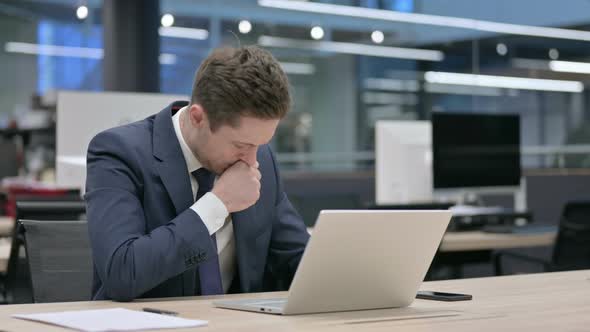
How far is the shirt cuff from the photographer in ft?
6.36

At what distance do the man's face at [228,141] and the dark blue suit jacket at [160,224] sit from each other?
0.19 ft

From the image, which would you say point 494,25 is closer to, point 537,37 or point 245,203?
point 537,37

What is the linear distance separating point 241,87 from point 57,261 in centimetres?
73

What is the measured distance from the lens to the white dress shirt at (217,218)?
1947 mm

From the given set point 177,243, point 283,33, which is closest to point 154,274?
point 177,243

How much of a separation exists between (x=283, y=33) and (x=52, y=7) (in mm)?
2584

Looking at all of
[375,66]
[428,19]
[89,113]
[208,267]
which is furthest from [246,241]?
[428,19]

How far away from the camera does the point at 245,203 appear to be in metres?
2.02

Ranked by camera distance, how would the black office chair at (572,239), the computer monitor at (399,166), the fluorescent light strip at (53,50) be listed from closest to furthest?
the black office chair at (572,239) < the computer monitor at (399,166) < the fluorescent light strip at (53,50)

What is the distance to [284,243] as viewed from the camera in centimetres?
230

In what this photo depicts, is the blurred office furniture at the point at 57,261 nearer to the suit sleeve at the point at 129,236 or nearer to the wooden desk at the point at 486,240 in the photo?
the suit sleeve at the point at 129,236

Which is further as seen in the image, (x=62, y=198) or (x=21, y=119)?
(x=21, y=119)

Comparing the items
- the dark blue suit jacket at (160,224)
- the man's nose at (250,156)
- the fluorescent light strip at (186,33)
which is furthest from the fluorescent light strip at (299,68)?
the man's nose at (250,156)

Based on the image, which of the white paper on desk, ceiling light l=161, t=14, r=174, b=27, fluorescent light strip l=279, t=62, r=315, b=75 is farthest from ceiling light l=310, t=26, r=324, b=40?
the white paper on desk
